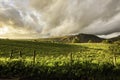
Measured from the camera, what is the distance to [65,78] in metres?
27.3

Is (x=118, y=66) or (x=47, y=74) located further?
(x=118, y=66)

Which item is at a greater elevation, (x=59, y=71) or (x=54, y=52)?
(x=54, y=52)

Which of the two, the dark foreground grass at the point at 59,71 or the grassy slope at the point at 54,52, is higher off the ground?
the grassy slope at the point at 54,52

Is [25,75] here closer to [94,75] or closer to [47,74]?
[47,74]

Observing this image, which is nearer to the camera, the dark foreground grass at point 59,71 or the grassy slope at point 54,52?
the dark foreground grass at point 59,71

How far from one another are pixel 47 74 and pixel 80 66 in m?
4.01

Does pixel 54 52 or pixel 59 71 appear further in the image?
pixel 54 52

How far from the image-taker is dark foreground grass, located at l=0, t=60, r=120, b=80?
1078 inches

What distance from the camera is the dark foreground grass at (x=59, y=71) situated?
27.4 m

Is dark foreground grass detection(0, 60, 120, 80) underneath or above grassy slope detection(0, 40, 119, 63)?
underneath

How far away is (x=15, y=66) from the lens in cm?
2861

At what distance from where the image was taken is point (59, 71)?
27453mm

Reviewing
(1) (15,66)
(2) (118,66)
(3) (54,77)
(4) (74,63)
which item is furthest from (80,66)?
(1) (15,66)

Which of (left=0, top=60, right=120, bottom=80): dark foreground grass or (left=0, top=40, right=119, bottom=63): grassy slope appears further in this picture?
(left=0, top=40, right=119, bottom=63): grassy slope
